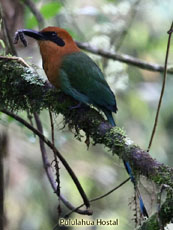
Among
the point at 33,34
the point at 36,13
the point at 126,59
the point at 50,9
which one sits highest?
the point at 36,13

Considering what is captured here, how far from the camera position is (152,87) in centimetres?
588

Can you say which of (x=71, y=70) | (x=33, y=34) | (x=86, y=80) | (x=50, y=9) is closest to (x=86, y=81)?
(x=86, y=80)

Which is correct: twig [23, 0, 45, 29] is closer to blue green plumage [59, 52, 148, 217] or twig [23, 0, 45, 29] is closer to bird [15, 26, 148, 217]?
bird [15, 26, 148, 217]

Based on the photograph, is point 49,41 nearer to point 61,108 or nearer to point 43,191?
point 61,108

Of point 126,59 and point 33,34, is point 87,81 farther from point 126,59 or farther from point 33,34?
point 126,59

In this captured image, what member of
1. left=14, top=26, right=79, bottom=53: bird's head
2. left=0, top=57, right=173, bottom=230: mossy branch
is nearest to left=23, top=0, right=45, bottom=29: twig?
left=14, top=26, right=79, bottom=53: bird's head

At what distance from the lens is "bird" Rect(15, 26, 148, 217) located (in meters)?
3.09

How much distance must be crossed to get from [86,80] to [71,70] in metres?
0.16

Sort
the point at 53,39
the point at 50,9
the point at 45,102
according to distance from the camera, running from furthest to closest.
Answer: the point at 50,9, the point at 53,39, the point at 45,102

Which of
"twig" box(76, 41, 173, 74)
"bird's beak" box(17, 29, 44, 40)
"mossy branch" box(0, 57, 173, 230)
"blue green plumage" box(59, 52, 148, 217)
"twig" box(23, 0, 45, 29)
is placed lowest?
"mossy branch" box(0, 57, 173, 230)

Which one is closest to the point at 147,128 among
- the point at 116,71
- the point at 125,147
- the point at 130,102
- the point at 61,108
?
the point at 130,102

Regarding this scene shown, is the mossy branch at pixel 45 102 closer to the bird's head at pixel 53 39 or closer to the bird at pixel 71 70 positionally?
the bird at pixel 71 70

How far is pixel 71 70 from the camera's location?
3.20 m

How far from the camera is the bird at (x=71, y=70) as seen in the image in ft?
10.1
